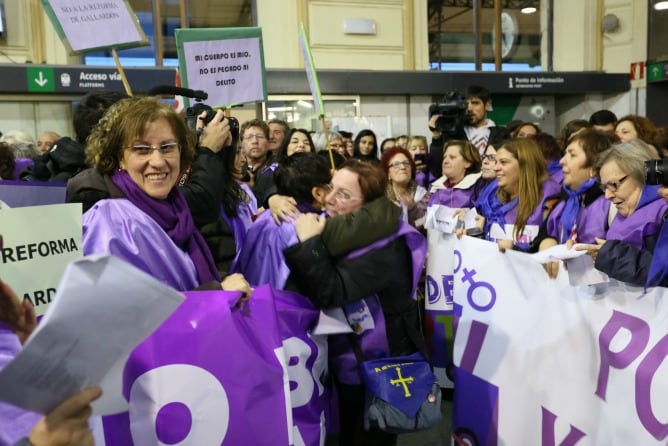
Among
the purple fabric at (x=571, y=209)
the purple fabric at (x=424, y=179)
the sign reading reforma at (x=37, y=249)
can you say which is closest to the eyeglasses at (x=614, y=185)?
the purple fabric at (x=571, y=209)

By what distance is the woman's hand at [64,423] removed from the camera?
3.23ft

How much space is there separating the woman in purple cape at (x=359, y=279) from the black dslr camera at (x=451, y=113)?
2.64 meters

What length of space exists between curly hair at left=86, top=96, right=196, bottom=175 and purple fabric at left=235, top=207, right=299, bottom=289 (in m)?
0.69

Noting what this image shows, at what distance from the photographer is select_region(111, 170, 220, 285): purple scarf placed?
1.84 m

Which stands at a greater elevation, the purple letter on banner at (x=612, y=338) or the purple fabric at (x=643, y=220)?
the purple fabric at (x=643, y=220)

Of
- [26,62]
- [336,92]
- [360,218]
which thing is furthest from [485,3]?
[360,218]

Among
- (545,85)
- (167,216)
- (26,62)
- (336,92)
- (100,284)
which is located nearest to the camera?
(100,284)

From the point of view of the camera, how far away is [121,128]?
6.09ft

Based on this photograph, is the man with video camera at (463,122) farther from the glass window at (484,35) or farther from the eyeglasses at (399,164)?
the glass window at (484,35)

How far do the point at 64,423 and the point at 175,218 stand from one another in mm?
970

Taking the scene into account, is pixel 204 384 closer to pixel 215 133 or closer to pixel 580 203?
pixel 215 133

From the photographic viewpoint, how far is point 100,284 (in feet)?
2.92

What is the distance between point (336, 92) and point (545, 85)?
4355 mm

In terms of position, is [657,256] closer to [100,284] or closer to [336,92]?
[100,284]
